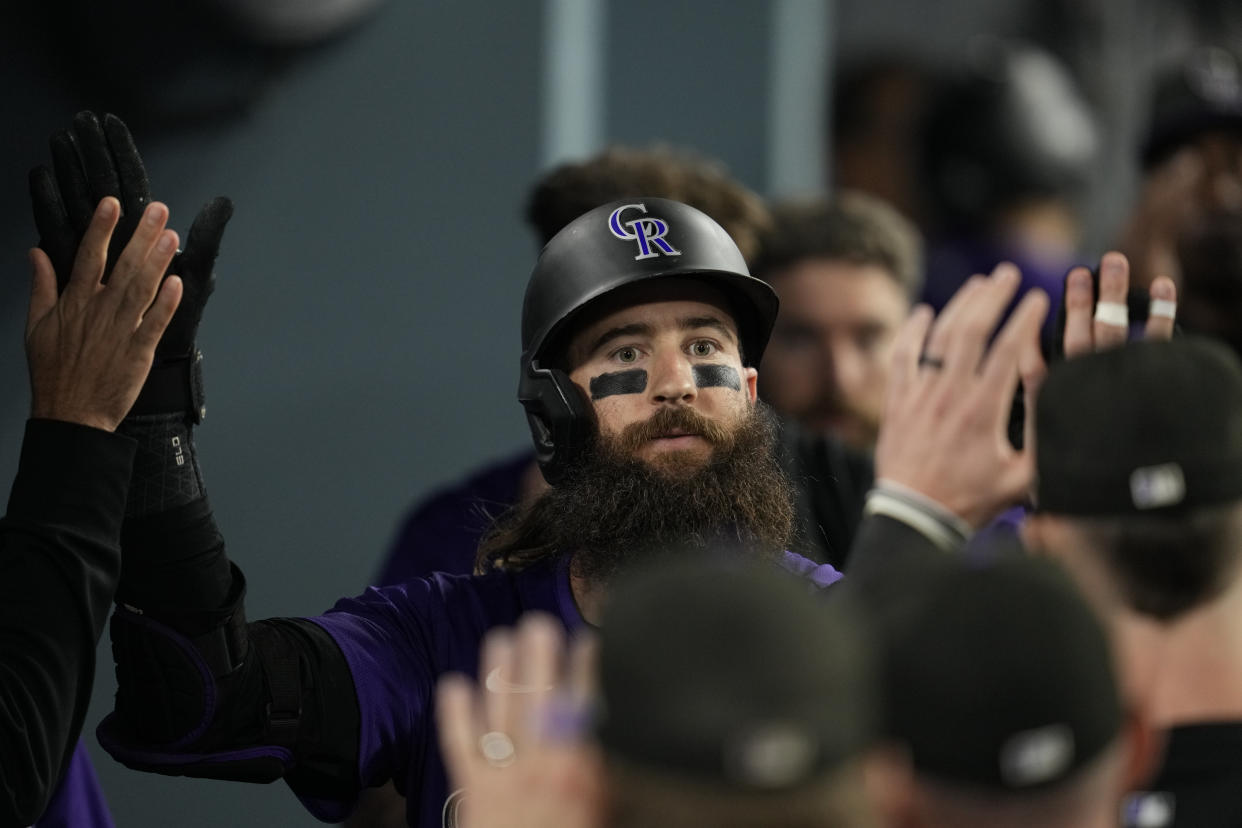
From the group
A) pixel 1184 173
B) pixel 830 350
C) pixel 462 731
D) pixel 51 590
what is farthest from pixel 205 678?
pixel 1184 173

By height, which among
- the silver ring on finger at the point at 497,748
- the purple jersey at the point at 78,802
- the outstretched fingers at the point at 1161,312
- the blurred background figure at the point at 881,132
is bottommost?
the purple jersey at the point at 78,802

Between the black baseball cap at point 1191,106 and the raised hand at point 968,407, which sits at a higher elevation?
the black baseball cap at point 1191,106

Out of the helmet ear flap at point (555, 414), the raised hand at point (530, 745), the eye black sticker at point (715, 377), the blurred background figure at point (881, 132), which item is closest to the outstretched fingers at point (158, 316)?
the helmet ear flap at point (555, 414)

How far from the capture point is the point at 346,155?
4605mm

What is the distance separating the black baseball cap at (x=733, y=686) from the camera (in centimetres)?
143

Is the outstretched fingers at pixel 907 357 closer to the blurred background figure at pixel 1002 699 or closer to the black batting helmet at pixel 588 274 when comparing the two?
the black batting helmet at pixel 588 274

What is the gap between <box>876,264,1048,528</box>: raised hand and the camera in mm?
2846

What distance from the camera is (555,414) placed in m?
3.08

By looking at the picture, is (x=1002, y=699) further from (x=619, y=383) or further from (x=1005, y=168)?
(x=1005, y=168)

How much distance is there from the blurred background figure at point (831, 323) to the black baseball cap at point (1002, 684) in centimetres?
347

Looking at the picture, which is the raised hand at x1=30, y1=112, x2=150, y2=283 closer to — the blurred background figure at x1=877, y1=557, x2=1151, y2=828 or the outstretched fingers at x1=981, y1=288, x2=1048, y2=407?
the outstretched fingers at x1=981, y1=288, x2=1048, y2=407

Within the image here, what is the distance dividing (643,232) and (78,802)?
4.67 ft

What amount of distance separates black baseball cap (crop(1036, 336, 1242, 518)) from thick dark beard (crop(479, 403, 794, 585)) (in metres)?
0.95

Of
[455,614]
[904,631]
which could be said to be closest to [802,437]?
[455,614]
